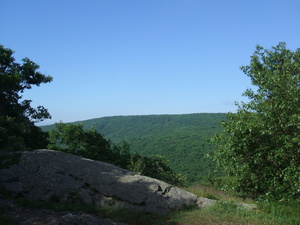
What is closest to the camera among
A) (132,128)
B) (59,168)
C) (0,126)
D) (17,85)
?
(59,168)

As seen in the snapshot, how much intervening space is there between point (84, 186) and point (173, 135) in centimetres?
9179

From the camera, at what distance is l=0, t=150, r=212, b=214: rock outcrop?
342 inches

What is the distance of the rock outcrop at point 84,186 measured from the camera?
8.69 meters

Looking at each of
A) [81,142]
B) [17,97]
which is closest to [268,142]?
[17,97]

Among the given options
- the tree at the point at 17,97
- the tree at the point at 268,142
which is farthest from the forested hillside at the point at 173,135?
the tree at the point at 268,142

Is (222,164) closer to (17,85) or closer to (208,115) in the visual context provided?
(17,85)

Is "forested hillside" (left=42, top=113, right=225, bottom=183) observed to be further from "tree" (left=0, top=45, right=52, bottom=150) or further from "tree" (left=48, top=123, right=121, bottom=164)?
"tree" (left=0, top=45, right=52, bottom=150)

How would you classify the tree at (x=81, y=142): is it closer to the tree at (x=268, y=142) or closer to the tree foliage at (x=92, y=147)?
the tree foliage at (x=92, y=147)

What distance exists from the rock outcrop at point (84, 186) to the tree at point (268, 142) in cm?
213

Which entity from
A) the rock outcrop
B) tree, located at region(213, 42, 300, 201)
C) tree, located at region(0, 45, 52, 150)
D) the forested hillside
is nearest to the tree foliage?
tree, located at region(0, 45, 52, 150)

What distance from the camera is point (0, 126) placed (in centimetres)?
1338

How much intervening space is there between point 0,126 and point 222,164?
35.2 feet

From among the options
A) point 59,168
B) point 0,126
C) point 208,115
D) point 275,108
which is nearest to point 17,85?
point 0,126

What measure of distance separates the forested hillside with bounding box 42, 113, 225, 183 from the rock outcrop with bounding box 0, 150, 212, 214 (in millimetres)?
32175
